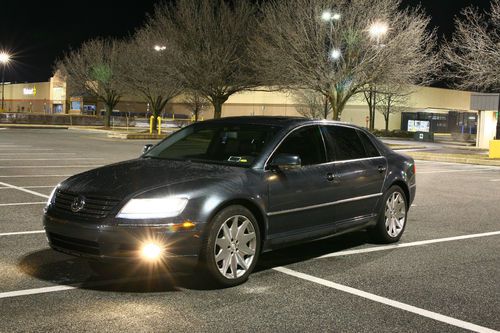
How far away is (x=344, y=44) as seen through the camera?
105 feet

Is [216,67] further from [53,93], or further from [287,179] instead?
[53,93]

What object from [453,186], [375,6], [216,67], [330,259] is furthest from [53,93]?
[330,259]

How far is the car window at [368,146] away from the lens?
7340 mm

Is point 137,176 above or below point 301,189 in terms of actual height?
above

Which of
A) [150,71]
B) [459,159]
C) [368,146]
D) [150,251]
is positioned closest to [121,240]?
[150,251]

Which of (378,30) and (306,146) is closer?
(306,146)

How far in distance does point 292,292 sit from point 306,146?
179 cm

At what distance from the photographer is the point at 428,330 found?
436 cm

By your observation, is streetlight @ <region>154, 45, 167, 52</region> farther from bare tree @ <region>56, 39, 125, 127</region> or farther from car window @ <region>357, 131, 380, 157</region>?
car window @ <region>357, 131, 380, 157</region>

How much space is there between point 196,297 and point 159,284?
0.51 m

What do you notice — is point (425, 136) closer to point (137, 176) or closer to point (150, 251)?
point (137, 176)

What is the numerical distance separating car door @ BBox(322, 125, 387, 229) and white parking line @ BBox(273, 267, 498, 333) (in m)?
0.97

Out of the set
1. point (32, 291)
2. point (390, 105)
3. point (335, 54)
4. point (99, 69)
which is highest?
point (99, 69)

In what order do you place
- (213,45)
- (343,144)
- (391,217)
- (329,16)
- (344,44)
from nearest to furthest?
(343,144)
(391,217)
(329,16)
(344,44)
(213,45)
